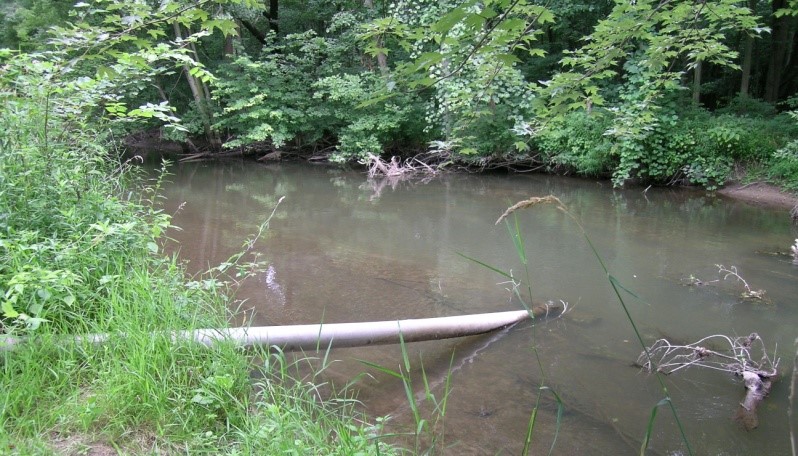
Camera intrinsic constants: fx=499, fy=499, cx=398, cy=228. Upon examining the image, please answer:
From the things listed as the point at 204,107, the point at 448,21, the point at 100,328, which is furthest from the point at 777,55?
the point at 204,107

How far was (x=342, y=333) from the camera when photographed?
10.9 ft

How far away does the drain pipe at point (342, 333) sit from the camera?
106 inches

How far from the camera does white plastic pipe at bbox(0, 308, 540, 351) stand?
2705 millimetres

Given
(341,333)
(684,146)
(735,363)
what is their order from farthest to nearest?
(684,146)
(735,363)
(341,333)

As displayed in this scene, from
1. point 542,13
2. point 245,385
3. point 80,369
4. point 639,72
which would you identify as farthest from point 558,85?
point 639,72

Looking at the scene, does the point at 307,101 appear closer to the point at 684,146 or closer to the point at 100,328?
the point at 684,146

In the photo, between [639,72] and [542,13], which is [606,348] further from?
[639,72]

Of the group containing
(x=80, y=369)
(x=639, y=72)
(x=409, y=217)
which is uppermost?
(x=639, y=72)

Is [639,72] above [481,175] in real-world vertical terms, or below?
above

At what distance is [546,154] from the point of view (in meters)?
13.3

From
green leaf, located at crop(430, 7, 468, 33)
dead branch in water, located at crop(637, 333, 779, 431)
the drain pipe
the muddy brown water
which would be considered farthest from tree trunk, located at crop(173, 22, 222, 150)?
green leaf, located at crop(430, 7, 468, 33)

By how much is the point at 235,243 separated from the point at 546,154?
29.9 feet

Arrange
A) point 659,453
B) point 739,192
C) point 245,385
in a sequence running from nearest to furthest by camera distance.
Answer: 1. point 245,385
2. point 659,453
3. point 739,192

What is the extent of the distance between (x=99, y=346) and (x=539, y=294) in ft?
13.3
